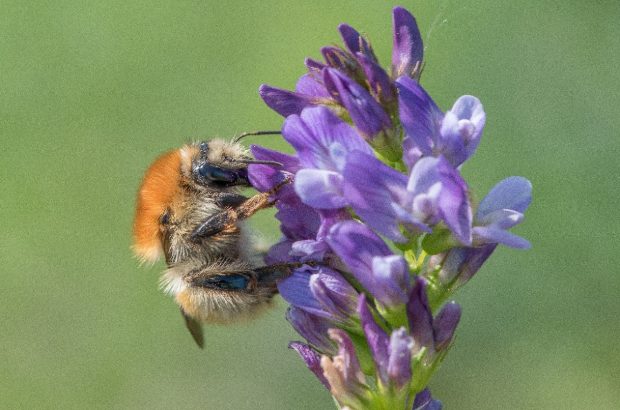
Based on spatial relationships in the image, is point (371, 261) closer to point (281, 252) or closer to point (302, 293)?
point (302, 293)

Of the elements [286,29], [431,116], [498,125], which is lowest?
[498,125]

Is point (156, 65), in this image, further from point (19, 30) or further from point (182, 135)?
point (19, 30)

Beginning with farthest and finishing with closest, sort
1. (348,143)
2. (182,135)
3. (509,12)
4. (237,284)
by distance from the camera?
(182,135)
(509,12)
(237,284)
(348,143)

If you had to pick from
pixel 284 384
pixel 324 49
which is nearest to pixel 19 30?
pixel 284 384

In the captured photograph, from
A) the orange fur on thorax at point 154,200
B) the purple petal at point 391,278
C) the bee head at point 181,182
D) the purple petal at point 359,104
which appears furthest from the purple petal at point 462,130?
the orange fur on thorax at point 154,200

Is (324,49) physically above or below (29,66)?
above

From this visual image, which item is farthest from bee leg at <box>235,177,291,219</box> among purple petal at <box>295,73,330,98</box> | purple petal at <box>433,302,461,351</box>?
purple petal at <box>433,302,461,351</box>
